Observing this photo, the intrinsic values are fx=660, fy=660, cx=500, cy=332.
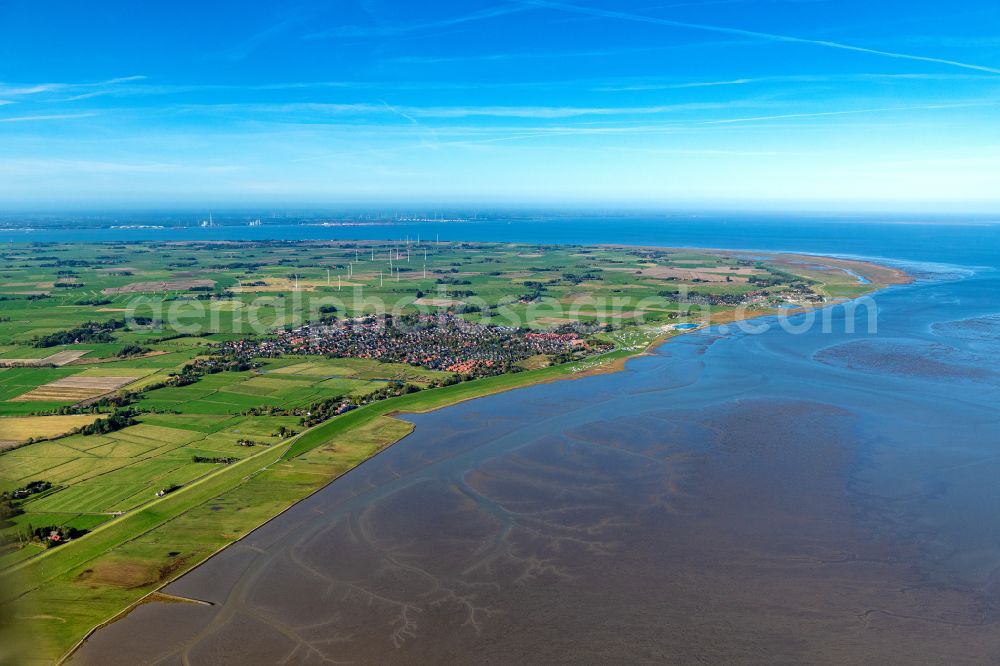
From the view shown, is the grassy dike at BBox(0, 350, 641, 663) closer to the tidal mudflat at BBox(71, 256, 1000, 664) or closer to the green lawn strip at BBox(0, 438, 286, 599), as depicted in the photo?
the green lawn strip at BBox(0, 438, 286, 599)

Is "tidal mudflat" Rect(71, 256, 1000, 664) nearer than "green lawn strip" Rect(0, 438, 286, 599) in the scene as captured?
Yes

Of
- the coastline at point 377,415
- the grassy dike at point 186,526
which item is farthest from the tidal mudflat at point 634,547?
the grassy dike at point 186,526

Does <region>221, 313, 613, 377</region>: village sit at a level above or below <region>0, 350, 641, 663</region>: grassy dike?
above

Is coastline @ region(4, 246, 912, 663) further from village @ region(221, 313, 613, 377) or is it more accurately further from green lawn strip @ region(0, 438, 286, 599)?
village @ region(221, 313, 613, 377)

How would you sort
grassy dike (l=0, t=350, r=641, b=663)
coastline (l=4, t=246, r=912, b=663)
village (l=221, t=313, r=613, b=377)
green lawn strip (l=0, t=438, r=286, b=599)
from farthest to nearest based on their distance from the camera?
village (l=221, t=313, r=613, b=377), coastline (l=4, t=246, r=912, b=663), green lawn strip (l=0, t=438, r=286, b=599), grassy dike (l=0, t=350, r=641, b=663)

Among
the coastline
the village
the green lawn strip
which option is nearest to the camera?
the green lawn strip

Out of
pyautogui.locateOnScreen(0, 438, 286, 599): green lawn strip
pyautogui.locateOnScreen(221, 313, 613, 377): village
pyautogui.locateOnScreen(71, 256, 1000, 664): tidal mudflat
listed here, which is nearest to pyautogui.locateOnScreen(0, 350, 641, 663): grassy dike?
pyautogui.locateOnScreen(0, 438, 286, 599): green lawn strip

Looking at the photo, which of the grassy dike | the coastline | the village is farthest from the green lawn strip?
the village
